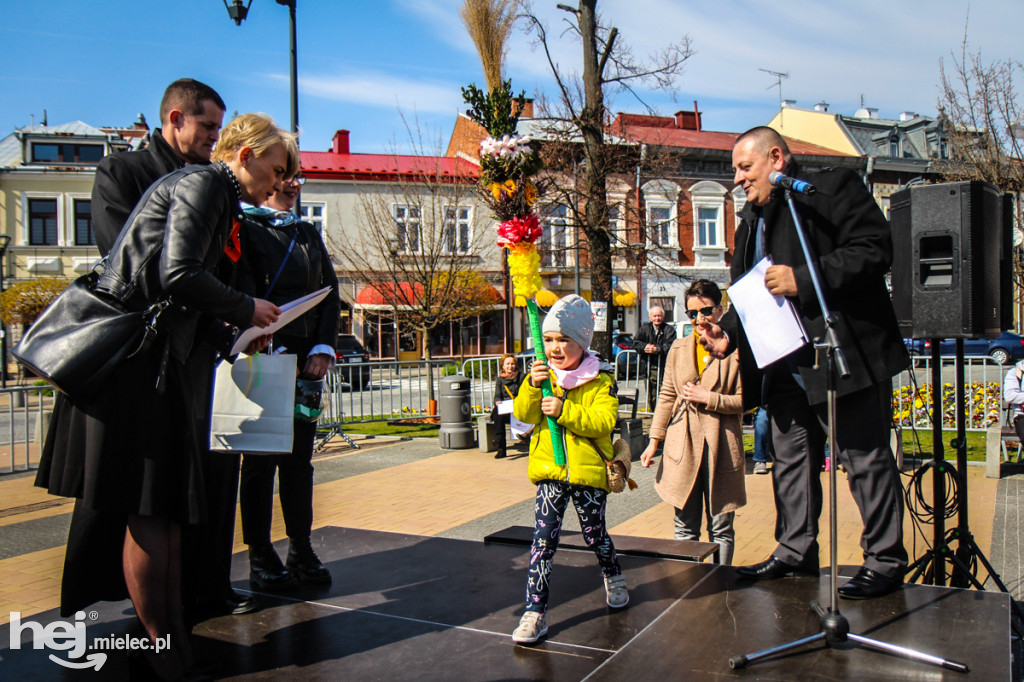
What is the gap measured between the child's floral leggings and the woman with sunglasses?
1.33 meters

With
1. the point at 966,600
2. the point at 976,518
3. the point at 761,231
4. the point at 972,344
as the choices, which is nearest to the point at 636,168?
the point at 976,518

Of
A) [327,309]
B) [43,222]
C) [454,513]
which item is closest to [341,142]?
[43,222]

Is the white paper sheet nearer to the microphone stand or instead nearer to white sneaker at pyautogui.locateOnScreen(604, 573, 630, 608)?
white sneaker at pyautogui.locateOnScreen(604, 573, 630, 608)

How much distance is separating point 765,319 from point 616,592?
4.52 ft

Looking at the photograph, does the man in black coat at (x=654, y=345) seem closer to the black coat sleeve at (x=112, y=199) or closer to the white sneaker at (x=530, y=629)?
the white sneaker at (x=530, y=629)

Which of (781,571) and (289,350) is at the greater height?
(289,350)

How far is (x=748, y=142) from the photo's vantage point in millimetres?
3605

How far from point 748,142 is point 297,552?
3012 mm

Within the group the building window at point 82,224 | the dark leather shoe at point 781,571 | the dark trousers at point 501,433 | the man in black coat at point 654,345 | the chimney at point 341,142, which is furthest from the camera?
the chimney at point 341,142

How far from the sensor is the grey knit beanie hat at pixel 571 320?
11.0ft

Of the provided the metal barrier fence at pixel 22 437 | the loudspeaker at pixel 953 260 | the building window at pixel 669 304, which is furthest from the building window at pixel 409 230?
the building window at pixel 669 304

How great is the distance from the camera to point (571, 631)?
127 inches

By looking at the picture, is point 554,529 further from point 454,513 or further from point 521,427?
point 454,513

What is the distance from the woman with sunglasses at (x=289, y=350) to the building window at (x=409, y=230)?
14.7 m
